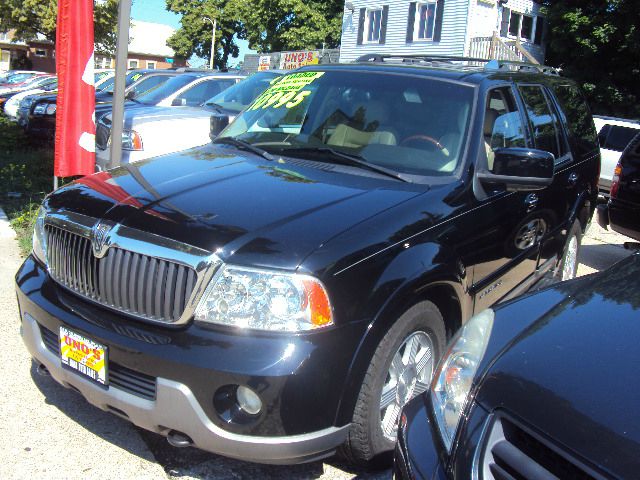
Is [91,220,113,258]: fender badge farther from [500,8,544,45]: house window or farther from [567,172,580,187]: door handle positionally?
[500,8,544,45]: house window

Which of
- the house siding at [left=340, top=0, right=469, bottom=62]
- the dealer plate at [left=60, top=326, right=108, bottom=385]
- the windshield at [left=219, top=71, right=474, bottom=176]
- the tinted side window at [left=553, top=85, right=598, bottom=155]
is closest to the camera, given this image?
the dealer plate at [left=60, top=326, right=108, bottom=385]

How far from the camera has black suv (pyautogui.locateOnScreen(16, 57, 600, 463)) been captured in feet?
7.86

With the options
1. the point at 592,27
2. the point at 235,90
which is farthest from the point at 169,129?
the point at 592,27

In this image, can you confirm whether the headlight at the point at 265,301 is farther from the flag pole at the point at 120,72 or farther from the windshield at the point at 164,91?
the windshield at the point at 164,91

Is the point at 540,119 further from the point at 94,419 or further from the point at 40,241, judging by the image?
the point at 94,419

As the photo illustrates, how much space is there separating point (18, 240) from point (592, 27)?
75.4ft

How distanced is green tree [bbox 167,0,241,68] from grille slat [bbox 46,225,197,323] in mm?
57645

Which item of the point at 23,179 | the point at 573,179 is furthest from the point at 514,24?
the point at 573,179

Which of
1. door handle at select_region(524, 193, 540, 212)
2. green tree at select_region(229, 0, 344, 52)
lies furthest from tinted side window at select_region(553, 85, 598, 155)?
green tree at select_region(229, 0, 344, 52)

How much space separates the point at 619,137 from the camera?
12250mm

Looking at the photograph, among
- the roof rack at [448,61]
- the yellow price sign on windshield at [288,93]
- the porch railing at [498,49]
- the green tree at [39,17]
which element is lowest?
the yellow price sign on windshield at [288,93]

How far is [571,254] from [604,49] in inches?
842

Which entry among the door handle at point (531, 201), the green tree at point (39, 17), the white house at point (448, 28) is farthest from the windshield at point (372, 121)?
the green tree at point (39, 17)

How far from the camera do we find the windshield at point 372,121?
3.53 meters
